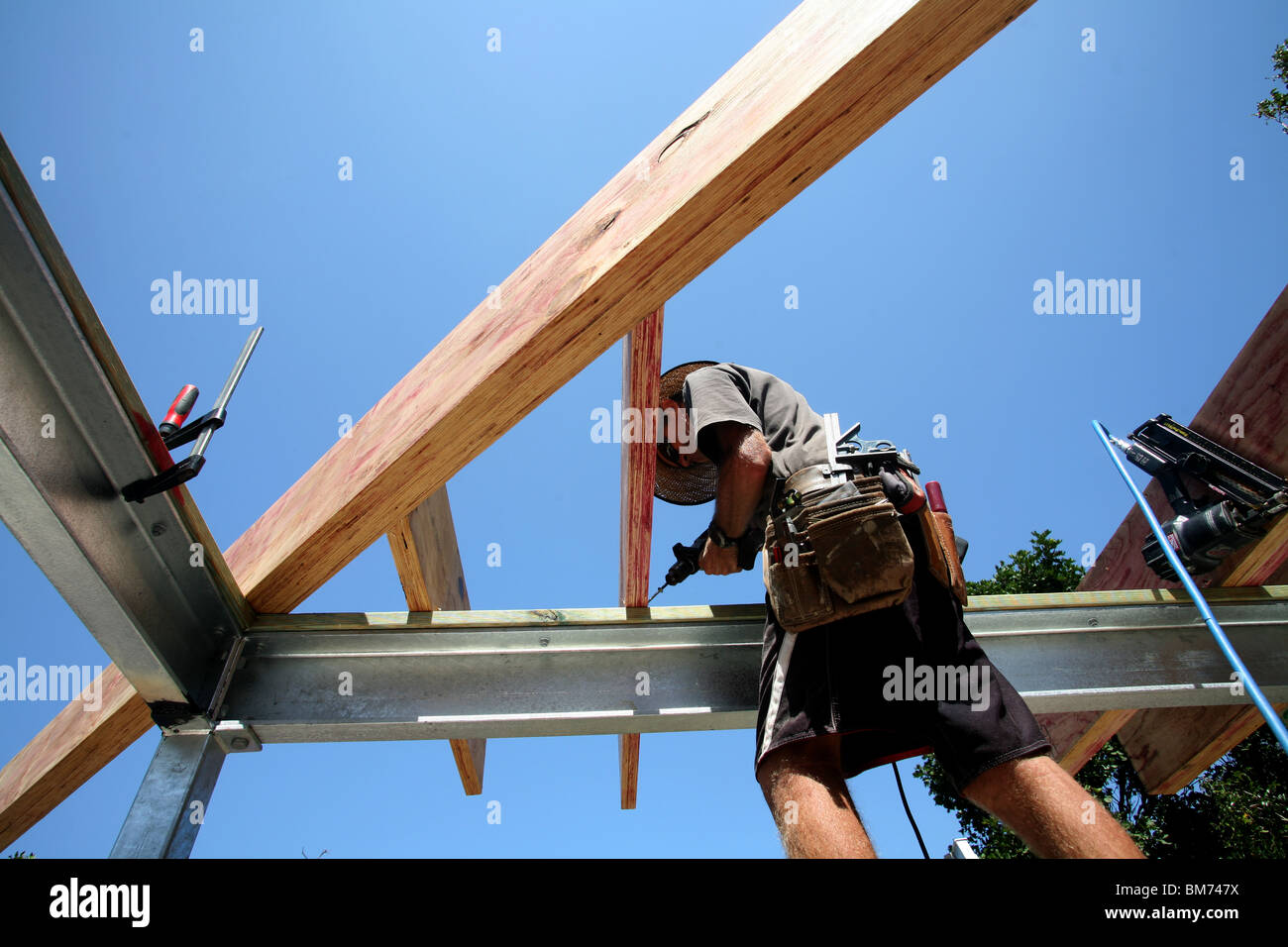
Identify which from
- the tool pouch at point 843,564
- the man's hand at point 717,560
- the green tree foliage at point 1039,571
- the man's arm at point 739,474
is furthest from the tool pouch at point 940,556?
the green tree foliage at point 1039,571

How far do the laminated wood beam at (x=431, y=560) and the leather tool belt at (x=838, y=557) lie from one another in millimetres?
1122

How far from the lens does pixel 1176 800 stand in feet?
41.3

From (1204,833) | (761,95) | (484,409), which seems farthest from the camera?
(1204,833)

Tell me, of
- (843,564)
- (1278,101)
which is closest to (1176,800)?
(1278,101)

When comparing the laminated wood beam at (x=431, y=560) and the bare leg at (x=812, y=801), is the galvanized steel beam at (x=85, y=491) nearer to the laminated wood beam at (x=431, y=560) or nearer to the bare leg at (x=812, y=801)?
the laminated wood beam at (x=431, y=560)

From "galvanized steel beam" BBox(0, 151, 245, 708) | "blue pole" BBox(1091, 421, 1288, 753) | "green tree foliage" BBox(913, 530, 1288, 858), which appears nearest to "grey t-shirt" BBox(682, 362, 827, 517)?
"blue pole" BBox(1091, 421, 1288, 753)

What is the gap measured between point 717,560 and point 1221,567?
203 cm

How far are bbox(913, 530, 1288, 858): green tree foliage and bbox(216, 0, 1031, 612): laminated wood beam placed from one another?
30.1 feet

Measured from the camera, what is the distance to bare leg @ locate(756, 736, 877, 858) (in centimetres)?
150

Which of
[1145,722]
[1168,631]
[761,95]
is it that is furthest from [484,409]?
[1145,722]

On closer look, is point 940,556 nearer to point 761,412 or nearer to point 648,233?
point 761,412

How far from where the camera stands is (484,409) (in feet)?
5.88

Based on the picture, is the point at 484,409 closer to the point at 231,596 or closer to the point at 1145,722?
the point at 231,596
